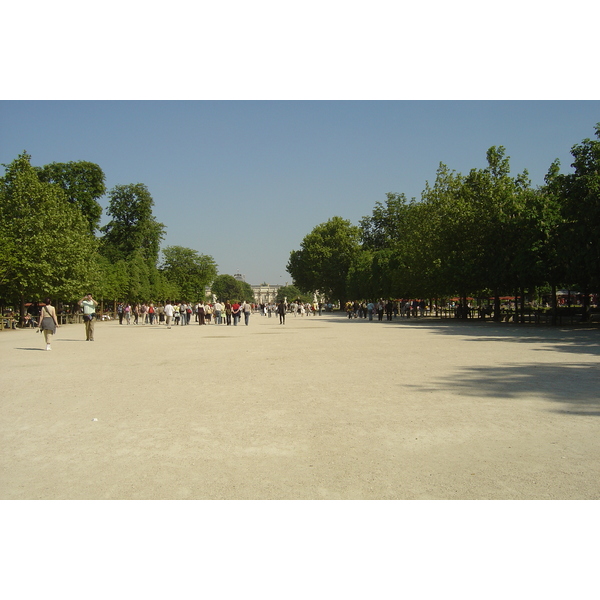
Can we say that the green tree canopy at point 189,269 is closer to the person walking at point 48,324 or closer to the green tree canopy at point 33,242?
the green tree canopy at point 33,242

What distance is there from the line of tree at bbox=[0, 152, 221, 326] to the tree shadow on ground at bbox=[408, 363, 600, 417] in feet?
98.9

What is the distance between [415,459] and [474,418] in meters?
2.14

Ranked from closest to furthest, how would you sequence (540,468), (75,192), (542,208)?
1. (540,468)
2. (542,208)
3. (75,192)

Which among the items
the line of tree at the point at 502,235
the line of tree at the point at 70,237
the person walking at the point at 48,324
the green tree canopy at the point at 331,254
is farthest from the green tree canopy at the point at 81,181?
the green tree canopy at the point at 331,254

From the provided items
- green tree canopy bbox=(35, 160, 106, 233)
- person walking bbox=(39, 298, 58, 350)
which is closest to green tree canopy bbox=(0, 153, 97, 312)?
green tree canopy bbox=(35, 160, 106, 233)

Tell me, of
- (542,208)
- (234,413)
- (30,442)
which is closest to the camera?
(30,442)

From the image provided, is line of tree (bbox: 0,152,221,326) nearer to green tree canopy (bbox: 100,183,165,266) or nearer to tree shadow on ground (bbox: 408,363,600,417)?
green tree canopy (bbox: 100,183,165,266)

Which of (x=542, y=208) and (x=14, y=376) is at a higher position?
(x=542, y=208)

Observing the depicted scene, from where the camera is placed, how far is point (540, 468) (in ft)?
18.6

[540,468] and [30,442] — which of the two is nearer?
[540,468]

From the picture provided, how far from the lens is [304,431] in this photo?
7.31 meters

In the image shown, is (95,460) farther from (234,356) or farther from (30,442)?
(234,356)

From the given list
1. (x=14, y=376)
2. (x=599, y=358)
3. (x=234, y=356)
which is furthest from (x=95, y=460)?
(x=599, y=358)

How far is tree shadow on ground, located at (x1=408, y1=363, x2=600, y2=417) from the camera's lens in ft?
30.0
